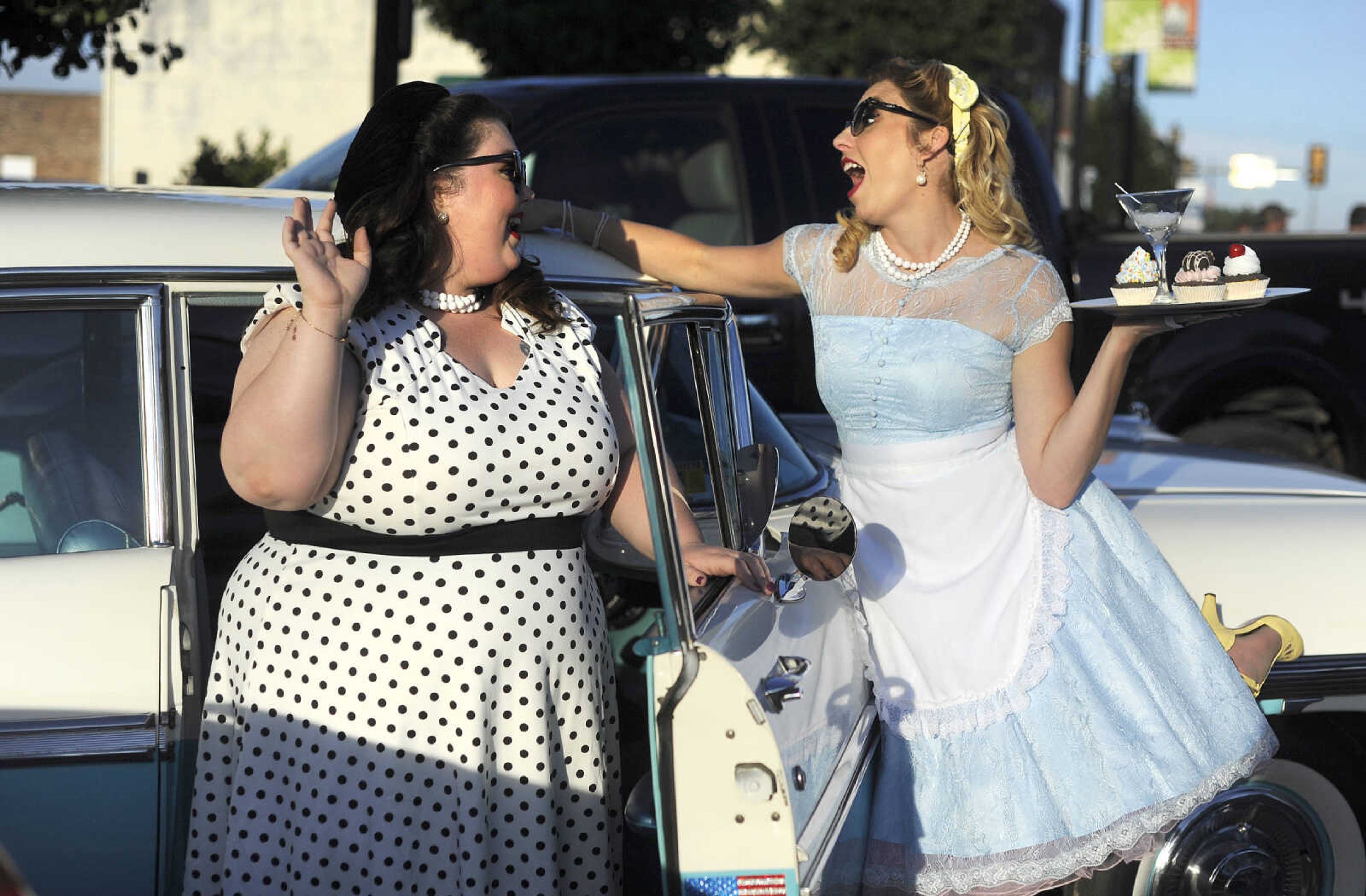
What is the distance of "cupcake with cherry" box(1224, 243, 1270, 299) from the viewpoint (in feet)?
8.16

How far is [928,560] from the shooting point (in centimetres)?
277

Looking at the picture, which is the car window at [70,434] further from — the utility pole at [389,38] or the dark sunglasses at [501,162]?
the utility pole at [389,38]

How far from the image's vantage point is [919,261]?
9.51 ft

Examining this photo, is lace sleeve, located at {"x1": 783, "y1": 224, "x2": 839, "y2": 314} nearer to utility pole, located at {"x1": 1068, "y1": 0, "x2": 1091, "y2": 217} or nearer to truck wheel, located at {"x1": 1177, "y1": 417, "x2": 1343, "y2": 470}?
truck wheel, located at {"x1": 1177, "y1": 417, "x2": 1343, "y2": 470}

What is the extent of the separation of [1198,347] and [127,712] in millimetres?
5401

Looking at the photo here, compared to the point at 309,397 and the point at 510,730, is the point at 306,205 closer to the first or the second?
the point at 309,397

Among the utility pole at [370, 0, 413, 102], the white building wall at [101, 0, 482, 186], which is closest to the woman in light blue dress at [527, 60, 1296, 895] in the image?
the utility pole at [370, 0, 413, 102]

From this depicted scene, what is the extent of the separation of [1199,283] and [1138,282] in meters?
0.10

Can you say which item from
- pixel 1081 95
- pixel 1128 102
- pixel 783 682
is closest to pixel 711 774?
pixel 783 682

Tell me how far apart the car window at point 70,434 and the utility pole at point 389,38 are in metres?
4.83

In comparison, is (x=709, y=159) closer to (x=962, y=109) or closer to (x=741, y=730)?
(x=962, y=109)

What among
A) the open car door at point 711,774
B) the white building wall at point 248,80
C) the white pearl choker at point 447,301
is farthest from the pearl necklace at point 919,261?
the white building wall at point 248,80

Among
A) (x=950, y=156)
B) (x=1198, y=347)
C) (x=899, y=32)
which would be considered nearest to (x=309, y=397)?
(x=950, y=156)

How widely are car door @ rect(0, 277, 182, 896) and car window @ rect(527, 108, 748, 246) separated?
2936 millimetres
